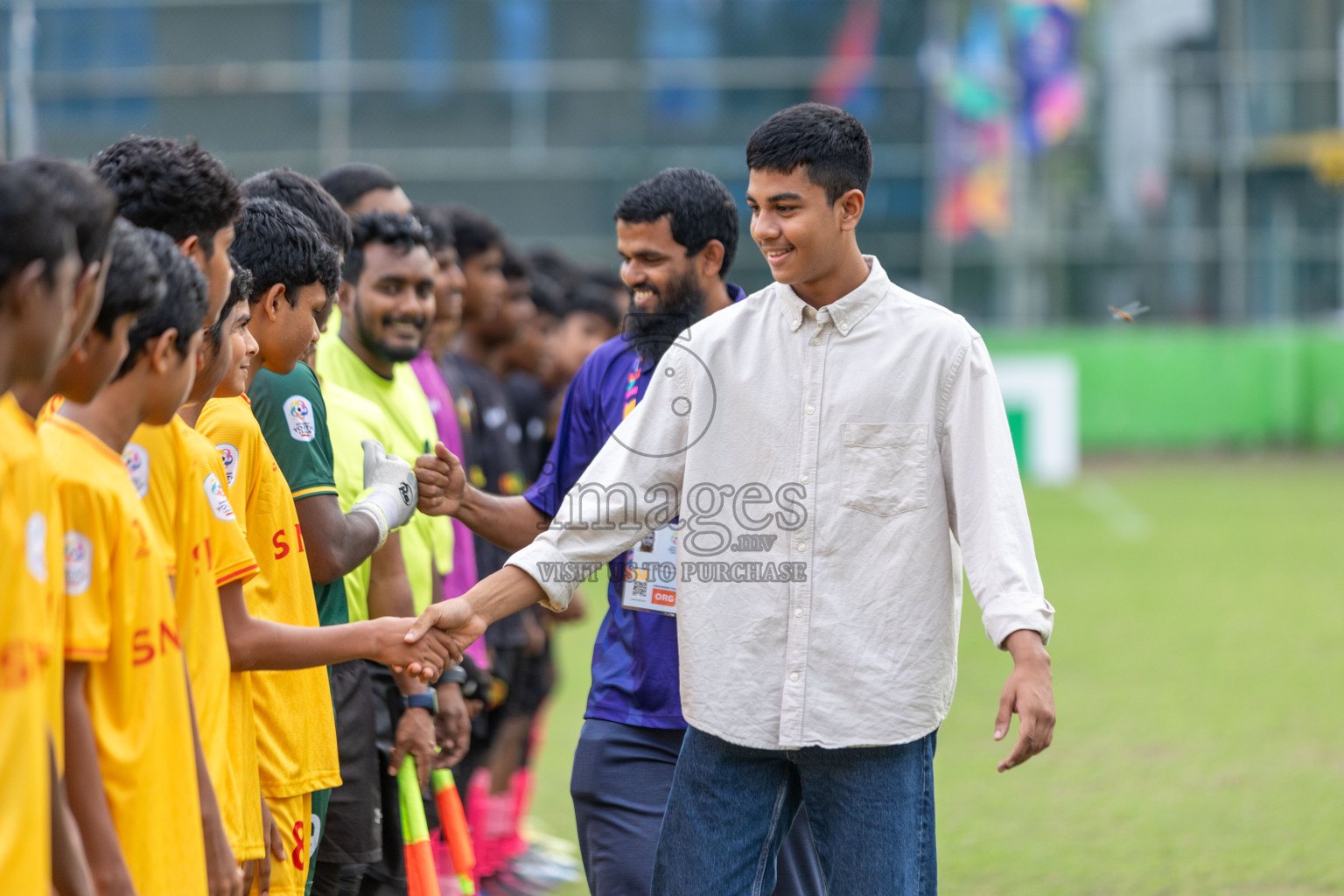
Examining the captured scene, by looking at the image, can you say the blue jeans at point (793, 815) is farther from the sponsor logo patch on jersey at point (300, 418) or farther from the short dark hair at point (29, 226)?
the short dark hair at point (29, 226)

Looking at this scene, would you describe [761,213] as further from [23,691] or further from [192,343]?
[23,691]

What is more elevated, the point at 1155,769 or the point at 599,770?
the point at 599,770

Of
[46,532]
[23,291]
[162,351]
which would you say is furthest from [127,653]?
[23,291]

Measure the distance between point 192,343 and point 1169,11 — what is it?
95.4 feet

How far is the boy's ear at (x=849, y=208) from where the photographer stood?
338cm

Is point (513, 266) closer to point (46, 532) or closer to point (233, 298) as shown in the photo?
point (233, 298)

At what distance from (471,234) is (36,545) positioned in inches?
188

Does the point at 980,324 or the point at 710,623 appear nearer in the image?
the point at 710,623

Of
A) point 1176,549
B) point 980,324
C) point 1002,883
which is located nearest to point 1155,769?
point 1002,883

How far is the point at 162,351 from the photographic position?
8.12 ft

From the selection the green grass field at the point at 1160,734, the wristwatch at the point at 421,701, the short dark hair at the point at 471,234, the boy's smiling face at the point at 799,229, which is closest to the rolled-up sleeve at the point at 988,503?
the boy's smiling face at the point at 799,229

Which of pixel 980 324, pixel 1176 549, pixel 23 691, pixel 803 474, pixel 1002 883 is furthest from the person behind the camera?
pixel 980 324

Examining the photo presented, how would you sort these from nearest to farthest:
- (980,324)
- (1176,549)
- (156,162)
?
(156,162) < (1176,549) < (980,324)

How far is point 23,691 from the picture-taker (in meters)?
2.02
